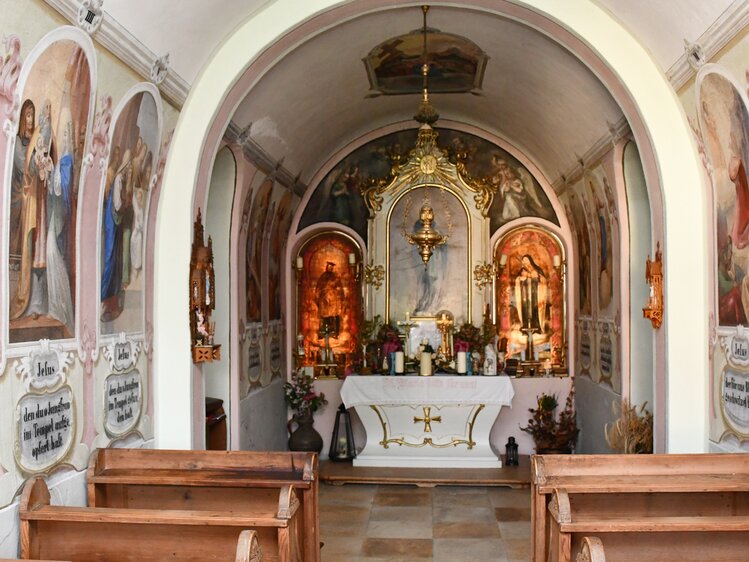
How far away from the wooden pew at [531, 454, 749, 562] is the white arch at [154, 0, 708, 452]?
128 centimetres

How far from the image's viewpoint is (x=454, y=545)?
7910 mm

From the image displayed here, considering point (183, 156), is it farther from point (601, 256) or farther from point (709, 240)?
point (601, 256)

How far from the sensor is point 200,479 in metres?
5.69

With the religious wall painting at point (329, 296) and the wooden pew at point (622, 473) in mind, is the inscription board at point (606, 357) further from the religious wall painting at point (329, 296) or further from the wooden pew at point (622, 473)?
the wooden pew at point (622, 473)

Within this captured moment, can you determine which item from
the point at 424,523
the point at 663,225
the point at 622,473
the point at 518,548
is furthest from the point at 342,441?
the point at 622,473

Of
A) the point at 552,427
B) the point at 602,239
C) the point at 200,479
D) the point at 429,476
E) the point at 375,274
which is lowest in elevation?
the point at 429,476

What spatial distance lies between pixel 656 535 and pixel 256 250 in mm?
6621

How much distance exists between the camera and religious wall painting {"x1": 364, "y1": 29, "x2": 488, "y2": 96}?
8.91m

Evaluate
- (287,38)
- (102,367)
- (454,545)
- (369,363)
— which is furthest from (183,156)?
(369,363)

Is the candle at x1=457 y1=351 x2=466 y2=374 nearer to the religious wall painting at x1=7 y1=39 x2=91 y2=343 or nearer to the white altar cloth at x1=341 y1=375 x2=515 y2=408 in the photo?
the white altar cloth at x1=341 y1=375 x2=515 y2=408

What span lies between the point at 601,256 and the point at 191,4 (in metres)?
6.14

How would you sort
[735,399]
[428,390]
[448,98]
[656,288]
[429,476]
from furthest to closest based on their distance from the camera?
[448,98] < [428,390] < [429,476] < [656,288] < [735,399]

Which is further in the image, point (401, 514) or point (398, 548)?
point (401, 514)

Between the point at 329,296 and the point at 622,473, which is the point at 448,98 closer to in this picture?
the point at 329,296
